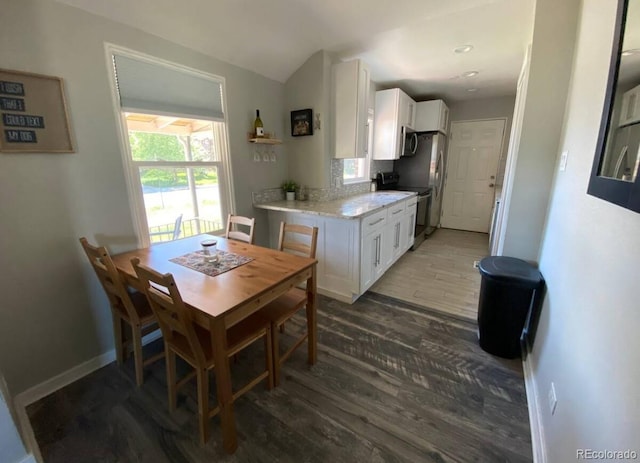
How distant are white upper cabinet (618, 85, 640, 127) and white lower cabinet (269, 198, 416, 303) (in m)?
1.65

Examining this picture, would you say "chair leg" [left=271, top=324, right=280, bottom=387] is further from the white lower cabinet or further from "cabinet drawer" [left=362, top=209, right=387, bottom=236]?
"cabinet drawer" [left=362, top=209, right=387, bottom=236]

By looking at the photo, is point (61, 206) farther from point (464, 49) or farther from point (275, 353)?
point (464, 49)

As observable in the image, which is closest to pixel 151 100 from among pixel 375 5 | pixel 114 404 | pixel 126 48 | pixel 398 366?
pixel 126 48

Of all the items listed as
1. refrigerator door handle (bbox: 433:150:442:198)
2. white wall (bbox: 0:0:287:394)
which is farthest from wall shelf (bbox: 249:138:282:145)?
refrigerator door handle (bbox: 433:150:442:198)

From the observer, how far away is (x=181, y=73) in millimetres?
2105

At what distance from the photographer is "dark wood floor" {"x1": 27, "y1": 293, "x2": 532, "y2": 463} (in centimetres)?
129

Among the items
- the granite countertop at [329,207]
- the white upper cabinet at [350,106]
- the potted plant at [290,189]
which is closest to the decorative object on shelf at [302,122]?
the white upper cabinet at [350,106]

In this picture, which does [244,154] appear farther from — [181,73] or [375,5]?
[375,5]

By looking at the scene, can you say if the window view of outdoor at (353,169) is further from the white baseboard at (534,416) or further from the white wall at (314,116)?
the white baseboard at (534,416)

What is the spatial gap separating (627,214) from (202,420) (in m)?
1.88

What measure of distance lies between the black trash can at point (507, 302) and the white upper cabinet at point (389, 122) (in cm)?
252

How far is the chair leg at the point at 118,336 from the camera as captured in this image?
69.4 inches

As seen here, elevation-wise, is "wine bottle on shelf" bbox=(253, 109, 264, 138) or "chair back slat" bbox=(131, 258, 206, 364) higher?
"wine bottle on shelf" bbox=(253, 109, 264, 138)

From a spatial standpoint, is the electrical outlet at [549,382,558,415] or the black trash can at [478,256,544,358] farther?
the black trash can at [478,256,544,358]
